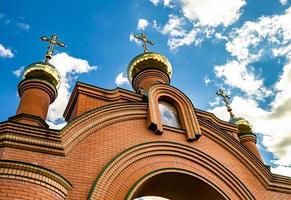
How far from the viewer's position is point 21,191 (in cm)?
475

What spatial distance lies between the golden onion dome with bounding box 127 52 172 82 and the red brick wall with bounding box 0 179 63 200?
6.43 metres

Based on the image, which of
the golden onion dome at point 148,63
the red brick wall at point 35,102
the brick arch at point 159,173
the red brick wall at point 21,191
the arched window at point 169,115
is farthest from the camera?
the golden onion dome at point 148,63

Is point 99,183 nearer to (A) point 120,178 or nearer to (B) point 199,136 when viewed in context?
(A) point 120,178

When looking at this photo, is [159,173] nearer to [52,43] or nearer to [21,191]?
[21,191]

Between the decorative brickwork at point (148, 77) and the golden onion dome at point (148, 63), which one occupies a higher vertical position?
the golden onion dome at point (148, 63)

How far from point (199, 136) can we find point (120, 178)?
94.8 inches

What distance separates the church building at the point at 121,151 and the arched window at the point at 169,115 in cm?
3

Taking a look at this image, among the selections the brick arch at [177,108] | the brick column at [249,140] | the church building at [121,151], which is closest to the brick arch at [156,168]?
the church building at [121,151]

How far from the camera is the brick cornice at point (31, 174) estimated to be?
15.9 ft

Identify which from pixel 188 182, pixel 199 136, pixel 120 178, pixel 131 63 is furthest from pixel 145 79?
pixel 120 178

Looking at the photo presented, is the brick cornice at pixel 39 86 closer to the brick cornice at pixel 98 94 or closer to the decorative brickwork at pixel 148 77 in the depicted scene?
the brick cornice at pixel 98 94

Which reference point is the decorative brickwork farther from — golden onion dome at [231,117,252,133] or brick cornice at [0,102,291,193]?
golden onion dome at [231,117,252,133]

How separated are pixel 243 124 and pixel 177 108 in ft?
13.6

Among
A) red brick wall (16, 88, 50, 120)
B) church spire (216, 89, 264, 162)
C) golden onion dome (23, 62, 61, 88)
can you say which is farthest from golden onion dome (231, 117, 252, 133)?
red brick wall (16, 88, 50, 120)
